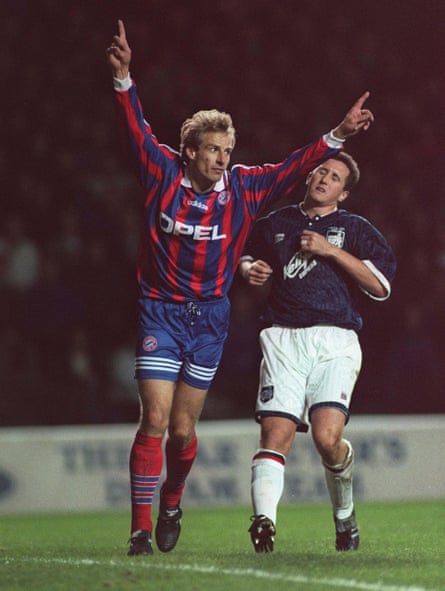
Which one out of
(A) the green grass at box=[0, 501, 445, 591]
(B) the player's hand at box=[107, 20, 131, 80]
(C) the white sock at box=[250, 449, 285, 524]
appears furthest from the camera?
(C) the white sock at box=[250, 449, 285, 524]

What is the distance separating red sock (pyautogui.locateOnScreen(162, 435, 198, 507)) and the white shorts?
0.45m

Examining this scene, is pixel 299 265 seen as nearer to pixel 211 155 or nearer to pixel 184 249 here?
pixel 184 249

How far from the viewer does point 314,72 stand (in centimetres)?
1417

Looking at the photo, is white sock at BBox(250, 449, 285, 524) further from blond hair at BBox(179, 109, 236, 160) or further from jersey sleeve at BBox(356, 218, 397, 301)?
blond hair at BBox(179, 109, 236, 160)

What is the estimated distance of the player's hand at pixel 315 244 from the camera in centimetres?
579

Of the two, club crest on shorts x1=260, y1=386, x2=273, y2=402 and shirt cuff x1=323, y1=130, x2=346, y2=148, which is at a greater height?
shirt cuff x1=323, y1=130, x2=346, y2=148

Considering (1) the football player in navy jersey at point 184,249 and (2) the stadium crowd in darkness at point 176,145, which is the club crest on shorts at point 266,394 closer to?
(1) the football player in navy jersey at point 184,249

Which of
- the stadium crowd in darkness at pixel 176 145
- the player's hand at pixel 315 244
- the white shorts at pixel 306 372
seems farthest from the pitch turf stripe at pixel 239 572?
the stadium crowd in darkness at pixel 176 145

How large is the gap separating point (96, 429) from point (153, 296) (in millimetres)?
4762

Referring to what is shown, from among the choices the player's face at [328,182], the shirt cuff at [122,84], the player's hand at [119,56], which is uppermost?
the player's hand at [119,56]

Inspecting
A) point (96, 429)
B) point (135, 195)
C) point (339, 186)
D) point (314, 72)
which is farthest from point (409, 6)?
point (339, 186)

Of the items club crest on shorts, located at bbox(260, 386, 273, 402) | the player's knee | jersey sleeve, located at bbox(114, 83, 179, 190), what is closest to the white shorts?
club crest on shorts, located at bbox(260, 386, 273, 402)

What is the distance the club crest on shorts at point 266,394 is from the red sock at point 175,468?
18.8 inches

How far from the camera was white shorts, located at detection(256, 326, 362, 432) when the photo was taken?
19.2ft
